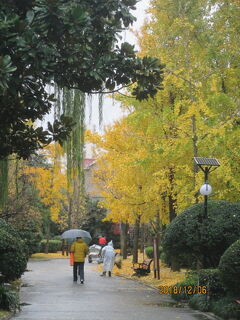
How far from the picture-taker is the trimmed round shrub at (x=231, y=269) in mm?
9000

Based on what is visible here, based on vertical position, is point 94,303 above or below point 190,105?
below

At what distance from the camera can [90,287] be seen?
1678 centimetres

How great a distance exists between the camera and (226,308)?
32.9 ft

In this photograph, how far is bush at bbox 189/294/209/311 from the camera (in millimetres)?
11147

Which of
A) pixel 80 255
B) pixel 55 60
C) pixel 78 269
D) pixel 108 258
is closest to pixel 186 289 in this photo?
pixel 80 255

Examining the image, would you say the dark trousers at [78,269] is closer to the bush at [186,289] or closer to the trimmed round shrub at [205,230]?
the trimmed round shrub at [205,230]

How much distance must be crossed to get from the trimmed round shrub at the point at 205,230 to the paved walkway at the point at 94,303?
164 cm

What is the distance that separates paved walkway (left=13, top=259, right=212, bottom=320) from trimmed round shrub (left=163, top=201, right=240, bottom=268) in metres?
1.64

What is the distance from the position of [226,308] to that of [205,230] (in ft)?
10.8

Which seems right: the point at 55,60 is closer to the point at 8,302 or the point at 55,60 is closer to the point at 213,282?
the point at 8,302

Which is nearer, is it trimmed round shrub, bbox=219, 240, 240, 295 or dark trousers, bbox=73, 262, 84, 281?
trimmed round shrub, bbox=219, 240, 240, 295

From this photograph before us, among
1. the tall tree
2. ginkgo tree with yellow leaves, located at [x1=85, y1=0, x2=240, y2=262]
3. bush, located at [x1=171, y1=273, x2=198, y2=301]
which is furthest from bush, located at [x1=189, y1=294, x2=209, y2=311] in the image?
the tall tree

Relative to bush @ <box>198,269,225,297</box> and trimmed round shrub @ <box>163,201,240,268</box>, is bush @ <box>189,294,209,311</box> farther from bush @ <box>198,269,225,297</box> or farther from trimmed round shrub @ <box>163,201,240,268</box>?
trimmed round shrub @ <box>163,201,240,268</box>

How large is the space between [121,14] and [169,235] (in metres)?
8.84
